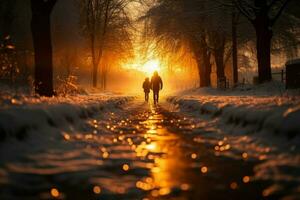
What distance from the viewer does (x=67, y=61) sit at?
54875mm

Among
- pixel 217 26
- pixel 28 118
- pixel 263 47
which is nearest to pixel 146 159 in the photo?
pixel 28 118

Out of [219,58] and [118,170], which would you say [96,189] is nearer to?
[118,170]

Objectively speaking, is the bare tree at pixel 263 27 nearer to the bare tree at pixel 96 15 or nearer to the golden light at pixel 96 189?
the golden light at pixel 96 189

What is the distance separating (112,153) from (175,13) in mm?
26576

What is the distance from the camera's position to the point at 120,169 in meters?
4.73

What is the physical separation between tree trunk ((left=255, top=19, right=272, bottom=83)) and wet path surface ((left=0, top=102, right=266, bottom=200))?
17.4 m

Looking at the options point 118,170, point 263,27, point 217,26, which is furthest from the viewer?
point 217,26

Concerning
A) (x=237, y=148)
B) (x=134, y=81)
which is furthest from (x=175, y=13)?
(x=134, y=81)

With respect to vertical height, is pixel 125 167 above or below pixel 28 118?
below

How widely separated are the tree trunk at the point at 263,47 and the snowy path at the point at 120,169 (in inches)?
677

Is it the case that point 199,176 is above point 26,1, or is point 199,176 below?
below

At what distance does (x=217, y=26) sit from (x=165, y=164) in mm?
24734

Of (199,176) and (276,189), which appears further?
(199,176)

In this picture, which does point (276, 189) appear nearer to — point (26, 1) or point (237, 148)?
point (237, 148)
